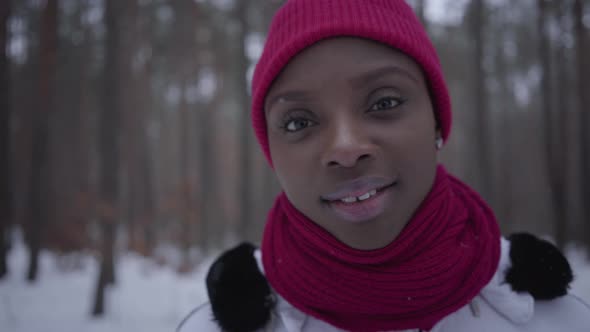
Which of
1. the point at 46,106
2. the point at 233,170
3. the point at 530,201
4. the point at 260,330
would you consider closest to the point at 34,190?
the point at 46,106

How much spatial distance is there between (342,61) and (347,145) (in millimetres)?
278

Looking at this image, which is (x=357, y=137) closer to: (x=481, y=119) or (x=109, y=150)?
(x=109, y=150)

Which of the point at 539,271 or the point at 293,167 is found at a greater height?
the point at 293,167

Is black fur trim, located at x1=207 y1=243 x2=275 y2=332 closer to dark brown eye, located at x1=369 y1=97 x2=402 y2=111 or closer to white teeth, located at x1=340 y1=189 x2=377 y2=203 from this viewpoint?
→ white teeth, located at x1=340 y1=189 x2=377 y2=203

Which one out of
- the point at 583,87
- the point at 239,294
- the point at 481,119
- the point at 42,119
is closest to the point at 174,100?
the point at 42,119

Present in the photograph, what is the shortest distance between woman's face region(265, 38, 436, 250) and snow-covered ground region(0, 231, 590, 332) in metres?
4.34

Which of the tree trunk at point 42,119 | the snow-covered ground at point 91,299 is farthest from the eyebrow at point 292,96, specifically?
the tree trunk at point 42,119

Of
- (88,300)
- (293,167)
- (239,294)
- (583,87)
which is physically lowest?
(88,300)

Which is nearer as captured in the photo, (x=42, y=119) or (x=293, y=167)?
(x=293, y=167)

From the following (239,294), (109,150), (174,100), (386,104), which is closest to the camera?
(386,104)

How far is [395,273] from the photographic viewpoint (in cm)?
103

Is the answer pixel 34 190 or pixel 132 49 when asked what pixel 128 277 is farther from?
pixel 132 49

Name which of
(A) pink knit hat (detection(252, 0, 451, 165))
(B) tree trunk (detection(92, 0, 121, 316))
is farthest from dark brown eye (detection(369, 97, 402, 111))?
(B) tree trunk (detection(92, 0, 121, 316))

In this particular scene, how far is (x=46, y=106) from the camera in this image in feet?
23.6
